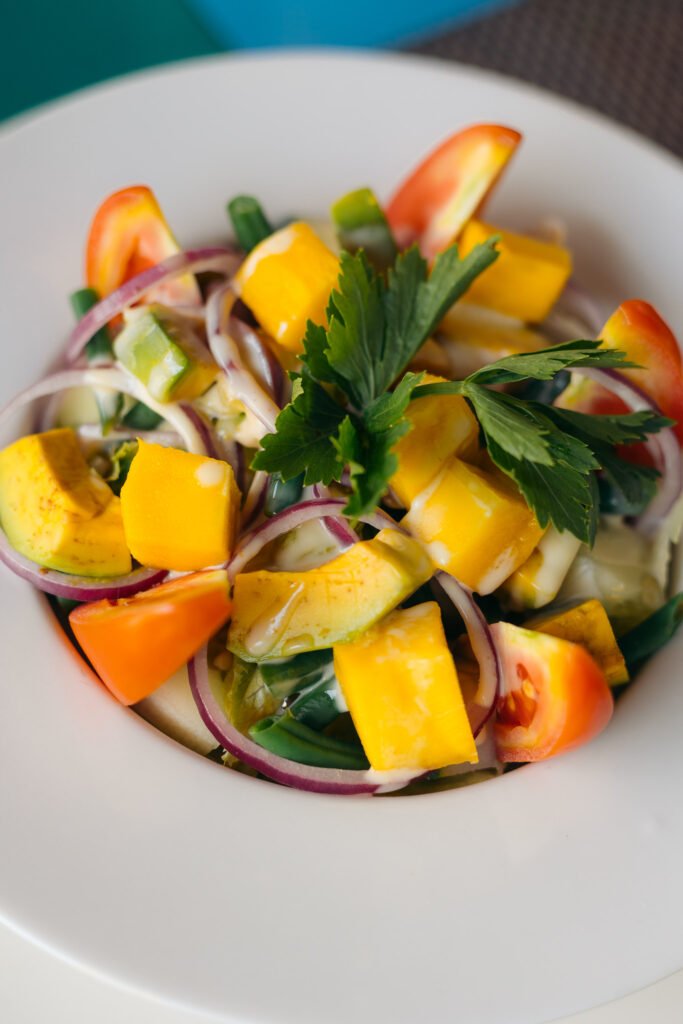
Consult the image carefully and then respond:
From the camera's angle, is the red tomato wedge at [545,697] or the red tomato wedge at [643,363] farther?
the red tomato wedge at [643,363]

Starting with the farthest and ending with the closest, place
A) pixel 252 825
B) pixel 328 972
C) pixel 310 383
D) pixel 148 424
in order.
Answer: pixel 148 424 → pixel 310 383 → pixel 252 825 → pixel 328 972

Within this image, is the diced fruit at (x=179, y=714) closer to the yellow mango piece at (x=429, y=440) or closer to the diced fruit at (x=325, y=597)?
the diced fruit at (x=325, y=597)

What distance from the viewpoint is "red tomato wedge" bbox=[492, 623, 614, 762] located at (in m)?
1.58

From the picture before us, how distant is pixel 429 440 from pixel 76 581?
0.65m

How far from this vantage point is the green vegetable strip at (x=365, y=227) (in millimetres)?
2123

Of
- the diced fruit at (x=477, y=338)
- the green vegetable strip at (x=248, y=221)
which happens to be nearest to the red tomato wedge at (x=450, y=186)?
the diced fruit at (x=477, y=338)

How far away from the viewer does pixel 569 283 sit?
228 cm

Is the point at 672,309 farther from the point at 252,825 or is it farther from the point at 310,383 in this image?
the point at 252,825

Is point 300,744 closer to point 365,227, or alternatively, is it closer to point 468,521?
point 468,521

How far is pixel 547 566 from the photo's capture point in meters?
1.81

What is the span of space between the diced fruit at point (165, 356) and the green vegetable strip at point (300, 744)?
0.63 m

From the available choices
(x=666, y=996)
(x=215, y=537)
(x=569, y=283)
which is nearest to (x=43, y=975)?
(x=215, y=537)

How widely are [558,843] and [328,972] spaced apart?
42cm

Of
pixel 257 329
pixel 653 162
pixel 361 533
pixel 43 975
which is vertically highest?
pixel 653 162
